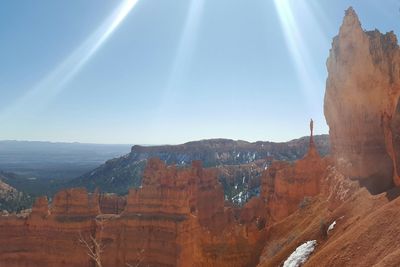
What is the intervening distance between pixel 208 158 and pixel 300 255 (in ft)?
410

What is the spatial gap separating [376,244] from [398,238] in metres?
1.06

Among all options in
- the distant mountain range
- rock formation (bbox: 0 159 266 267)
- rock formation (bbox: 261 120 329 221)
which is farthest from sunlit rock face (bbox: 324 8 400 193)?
the distant mountain range

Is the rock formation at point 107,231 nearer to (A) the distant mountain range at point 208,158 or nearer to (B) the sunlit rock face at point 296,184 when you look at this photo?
(B) the sunlit rock face at point 296,184

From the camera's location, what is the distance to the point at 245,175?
109688 mm

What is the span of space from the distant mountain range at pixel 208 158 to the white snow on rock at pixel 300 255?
85.0 metres

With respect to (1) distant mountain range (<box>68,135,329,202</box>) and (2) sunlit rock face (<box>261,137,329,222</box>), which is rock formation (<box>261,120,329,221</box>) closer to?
(2) sunlit rock face (<box>261,137,329,222</box>)

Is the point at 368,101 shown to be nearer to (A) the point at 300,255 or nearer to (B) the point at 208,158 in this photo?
(A) the point at 300,255

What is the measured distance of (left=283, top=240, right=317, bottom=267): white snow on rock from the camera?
2193 cm

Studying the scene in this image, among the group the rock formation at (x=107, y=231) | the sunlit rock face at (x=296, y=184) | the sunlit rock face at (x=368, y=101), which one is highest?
the sunlit rock face at (x=368, y=101)

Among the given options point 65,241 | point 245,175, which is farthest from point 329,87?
point 245,175

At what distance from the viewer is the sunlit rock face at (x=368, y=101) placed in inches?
979

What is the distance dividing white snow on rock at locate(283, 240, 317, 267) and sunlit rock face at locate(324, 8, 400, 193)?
3948 millimetres

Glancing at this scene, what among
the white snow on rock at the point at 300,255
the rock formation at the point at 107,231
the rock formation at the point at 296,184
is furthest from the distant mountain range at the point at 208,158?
the white snow on rock at the point at 300,255

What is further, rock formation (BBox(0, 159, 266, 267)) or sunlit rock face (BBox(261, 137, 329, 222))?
sunlit rock face (BBox(261, 137, 329, 222))
